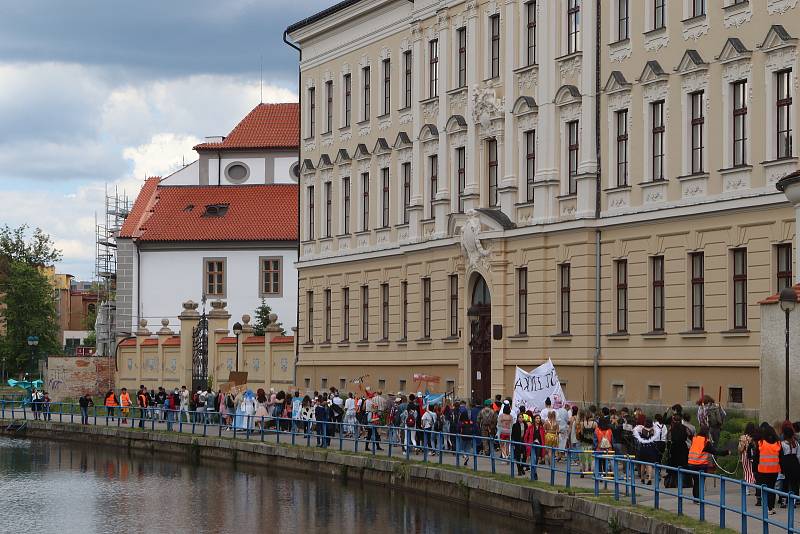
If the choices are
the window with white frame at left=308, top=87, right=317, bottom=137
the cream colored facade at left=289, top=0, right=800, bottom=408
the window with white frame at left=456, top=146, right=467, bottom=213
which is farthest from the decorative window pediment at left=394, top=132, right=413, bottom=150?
the window with white frame at left=308, top=87, right=317, bottom=137

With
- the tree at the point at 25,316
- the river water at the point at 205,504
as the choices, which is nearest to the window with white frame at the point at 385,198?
the river water at the point at 205,504

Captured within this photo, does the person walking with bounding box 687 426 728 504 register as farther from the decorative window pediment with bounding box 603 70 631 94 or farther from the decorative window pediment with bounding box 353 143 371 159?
the decorative window pediment with bounding box 353 143 371 159

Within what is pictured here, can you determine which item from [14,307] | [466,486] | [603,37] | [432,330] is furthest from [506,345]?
[14,307]

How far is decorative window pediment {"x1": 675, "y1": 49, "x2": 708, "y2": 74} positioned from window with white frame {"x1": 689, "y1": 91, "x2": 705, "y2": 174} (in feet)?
2.06

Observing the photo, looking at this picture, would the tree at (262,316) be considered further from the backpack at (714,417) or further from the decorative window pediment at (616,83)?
the backpack at (714,417)

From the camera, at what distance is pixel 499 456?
123 ft

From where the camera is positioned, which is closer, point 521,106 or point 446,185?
point 521,106

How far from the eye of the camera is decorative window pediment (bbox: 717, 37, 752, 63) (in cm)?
3909

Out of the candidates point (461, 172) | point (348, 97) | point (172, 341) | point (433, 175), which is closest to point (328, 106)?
point (348, 97)

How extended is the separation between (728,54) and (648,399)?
9335 millimetres

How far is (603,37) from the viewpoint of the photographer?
44.8m

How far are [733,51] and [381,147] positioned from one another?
20.9 metres

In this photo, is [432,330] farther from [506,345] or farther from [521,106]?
[521,106]

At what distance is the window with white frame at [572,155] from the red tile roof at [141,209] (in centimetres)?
4978
